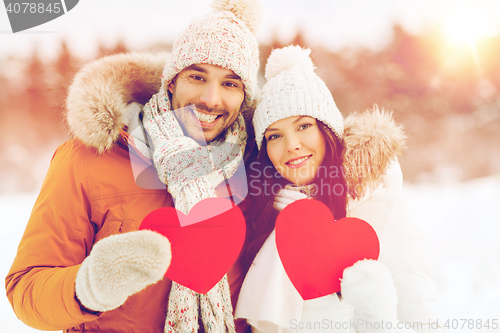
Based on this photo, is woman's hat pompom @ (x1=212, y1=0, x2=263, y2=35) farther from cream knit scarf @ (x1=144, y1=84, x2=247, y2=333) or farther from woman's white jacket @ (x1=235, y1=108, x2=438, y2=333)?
woman's white jacket @ (x1=235, y1=108, x2=438, y2=333)

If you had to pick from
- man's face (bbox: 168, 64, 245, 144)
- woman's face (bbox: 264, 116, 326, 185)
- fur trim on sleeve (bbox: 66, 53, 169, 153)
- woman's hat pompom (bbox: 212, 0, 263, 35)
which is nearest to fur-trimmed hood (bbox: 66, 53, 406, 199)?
fur trim on sleeve (bbox: 66, 53, 169, 153)

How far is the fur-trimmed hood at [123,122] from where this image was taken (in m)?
1.05

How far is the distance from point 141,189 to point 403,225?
3.43 ft

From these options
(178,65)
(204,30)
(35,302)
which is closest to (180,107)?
(178,65)

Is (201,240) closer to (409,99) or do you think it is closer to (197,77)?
(197,77)

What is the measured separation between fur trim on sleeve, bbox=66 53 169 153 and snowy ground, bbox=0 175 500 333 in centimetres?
196

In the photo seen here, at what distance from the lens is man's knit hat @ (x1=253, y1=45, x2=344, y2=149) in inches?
46.1

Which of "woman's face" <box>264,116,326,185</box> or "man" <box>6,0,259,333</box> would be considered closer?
"man" <box>6,0,259,333</box>

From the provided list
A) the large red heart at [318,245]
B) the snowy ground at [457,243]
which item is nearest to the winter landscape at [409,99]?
the snowy ground at [457,243]

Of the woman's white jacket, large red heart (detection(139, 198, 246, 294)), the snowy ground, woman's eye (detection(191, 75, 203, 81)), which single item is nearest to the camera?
large red heart (detection(139, 198, 246, 294))

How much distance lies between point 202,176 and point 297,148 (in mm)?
412

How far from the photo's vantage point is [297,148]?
115cm

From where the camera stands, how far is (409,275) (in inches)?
38.3

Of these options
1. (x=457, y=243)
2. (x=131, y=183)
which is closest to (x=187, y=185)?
(x=131, y=183)
